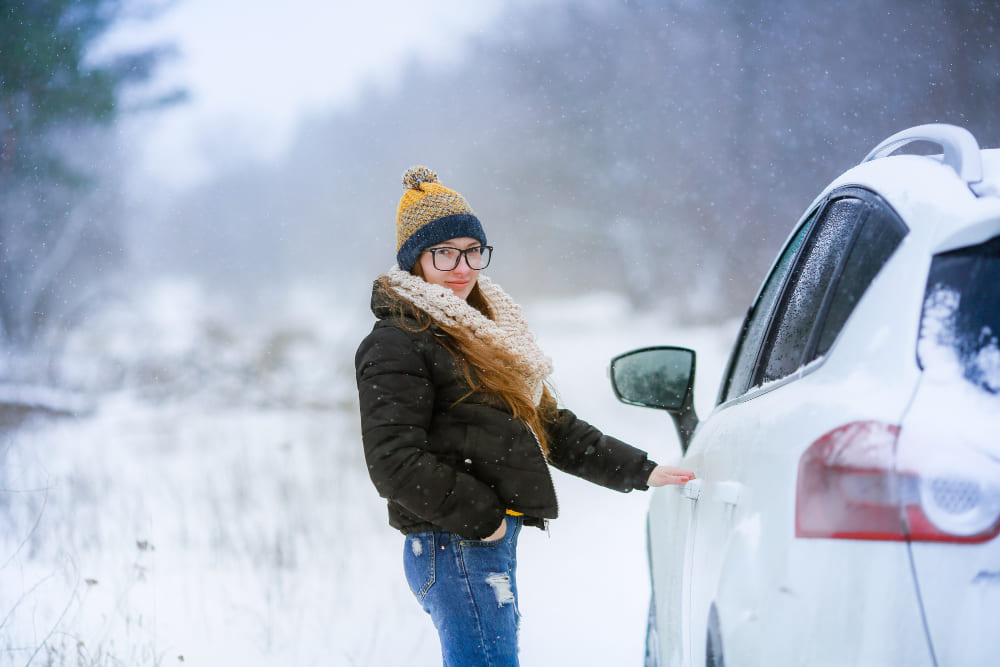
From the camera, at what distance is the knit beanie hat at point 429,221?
6.97ft

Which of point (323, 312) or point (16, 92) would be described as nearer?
point (16, 92)

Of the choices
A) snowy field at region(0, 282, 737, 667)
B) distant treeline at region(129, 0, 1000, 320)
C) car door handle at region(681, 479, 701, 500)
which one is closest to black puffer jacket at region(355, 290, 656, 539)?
car door handle at region(681, 479, 701, 500)

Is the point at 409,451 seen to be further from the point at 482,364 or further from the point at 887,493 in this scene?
the point at 887,493

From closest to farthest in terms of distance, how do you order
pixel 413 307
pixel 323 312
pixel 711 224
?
pixel 413 307 → pixel 323 312 → pixel 711 224

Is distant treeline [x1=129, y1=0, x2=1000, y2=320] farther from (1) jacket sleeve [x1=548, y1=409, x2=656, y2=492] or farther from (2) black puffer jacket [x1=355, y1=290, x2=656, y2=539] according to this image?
(2) black puffer jacket [x1=355, y1=290, x2=656, y2=539]

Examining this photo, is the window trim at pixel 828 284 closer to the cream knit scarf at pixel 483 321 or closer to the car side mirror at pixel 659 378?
the car side mirror at pixel 659 378

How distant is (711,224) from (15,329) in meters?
12.8

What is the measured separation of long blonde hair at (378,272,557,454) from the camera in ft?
6.19

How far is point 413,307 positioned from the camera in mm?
1957

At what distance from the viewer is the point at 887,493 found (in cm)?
76

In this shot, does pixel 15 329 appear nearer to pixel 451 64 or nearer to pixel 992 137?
pixel 451 64

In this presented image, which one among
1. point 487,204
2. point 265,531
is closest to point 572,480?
point 265,531

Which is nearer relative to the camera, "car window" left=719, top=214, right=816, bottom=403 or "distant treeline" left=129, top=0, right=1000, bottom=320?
"car window" left=719, top=214, right=816, bottom=403

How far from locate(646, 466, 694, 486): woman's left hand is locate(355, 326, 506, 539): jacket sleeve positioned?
42 cm
